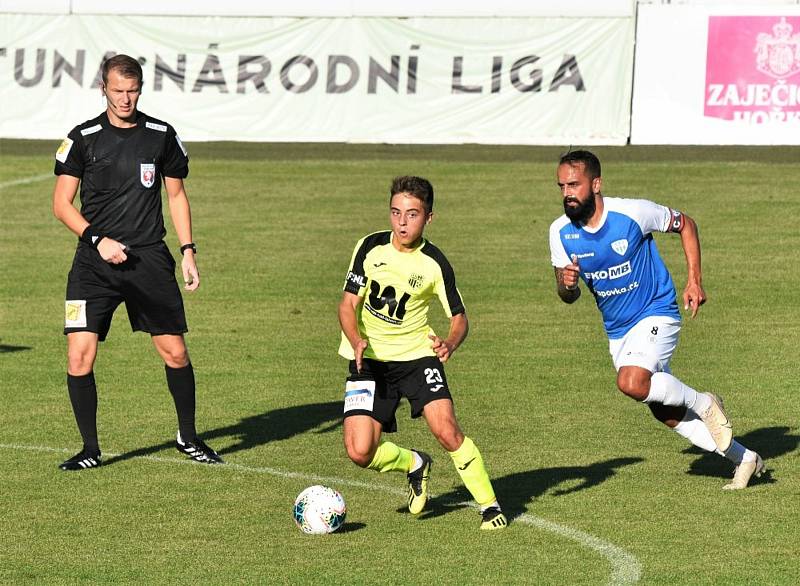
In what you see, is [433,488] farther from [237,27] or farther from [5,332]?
[237,27]

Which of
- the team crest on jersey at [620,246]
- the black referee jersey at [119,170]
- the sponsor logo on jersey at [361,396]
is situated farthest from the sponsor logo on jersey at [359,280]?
the black referee jersey at [119,170]

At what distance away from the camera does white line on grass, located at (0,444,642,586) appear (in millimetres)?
8360

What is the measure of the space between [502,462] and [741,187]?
15769 millimetres

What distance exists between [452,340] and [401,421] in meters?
3.36

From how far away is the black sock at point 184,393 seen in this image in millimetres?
11117

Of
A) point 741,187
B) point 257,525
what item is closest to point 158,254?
point 257,525

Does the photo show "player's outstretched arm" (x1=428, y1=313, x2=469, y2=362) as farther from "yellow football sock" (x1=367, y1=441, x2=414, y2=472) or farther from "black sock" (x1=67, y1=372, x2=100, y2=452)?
"black sock" (x1=67, y1=372, x2=100, y2=452)

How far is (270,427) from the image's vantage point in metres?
12.3

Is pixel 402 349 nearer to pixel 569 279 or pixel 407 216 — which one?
pixel 407 216

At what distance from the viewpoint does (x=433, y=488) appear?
10.3 meters

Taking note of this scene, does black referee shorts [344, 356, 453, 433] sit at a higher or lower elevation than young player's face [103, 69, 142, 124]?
lower

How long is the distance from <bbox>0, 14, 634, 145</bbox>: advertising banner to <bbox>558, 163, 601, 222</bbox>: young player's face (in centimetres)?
1980

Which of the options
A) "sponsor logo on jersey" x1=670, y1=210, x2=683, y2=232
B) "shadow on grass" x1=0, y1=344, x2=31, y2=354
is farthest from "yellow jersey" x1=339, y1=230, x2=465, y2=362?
"shadow on grass" x1=0, y1=344, x2=31, y2=354

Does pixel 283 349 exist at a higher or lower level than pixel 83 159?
lower
